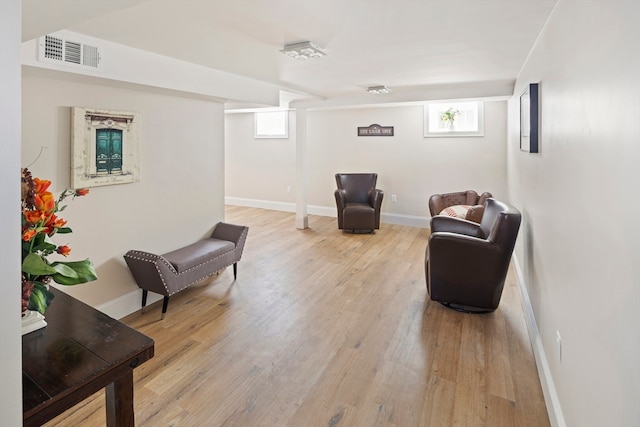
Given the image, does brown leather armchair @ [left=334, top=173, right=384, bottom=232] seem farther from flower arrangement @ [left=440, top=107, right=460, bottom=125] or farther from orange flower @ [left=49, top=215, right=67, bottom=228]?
orange flower @ [left=49, top=215, right=67, bottom=228]

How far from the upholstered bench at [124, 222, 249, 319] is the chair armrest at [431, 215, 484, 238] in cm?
204

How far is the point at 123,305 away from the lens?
3092 millimetres

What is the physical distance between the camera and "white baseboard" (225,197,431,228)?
646 cm

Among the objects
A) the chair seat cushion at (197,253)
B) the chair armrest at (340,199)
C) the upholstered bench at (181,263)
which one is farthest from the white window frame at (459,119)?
the chair seat cushion at (197,253)

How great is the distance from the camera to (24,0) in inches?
50.9

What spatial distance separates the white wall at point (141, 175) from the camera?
250 centimetres

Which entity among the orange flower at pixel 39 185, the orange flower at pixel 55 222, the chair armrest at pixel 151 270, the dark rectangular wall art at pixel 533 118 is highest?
the dark rectangular wall art at pixel 533 118

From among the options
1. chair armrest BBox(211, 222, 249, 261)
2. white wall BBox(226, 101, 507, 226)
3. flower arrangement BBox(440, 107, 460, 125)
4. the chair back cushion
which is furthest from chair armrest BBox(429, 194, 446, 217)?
chair armrest BBox(211, 222, 249, 261)

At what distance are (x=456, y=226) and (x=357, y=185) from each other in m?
2.89

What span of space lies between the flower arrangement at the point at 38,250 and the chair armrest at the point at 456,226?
3.14 meters

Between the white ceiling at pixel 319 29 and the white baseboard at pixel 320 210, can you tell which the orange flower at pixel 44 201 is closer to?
the white ceiling at pixel 319 29

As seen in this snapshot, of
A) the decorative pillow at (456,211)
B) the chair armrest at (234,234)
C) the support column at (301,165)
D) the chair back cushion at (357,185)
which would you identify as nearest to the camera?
the chair armrest at (234,234)

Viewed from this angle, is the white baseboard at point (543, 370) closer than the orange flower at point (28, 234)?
No

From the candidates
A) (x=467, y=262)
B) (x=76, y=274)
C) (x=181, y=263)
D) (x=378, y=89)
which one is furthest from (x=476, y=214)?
(x=76, y=274)
